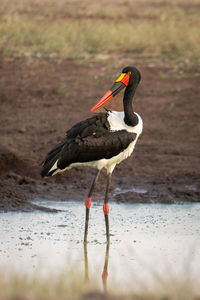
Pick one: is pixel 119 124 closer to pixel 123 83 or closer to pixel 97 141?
pixel 97 141

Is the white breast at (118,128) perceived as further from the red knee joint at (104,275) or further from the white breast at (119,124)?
the red knee joint at (104,275)

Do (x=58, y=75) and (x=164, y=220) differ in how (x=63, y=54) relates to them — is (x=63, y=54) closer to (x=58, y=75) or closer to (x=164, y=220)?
(x=58, y=75)

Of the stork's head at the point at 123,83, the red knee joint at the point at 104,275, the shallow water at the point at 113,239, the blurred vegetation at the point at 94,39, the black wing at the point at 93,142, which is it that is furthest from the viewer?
the blurred vegetation at the point at 94,39

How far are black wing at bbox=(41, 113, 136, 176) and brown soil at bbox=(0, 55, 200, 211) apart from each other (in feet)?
2.76

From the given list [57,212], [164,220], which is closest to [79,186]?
[57,212]

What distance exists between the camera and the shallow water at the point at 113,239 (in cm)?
536

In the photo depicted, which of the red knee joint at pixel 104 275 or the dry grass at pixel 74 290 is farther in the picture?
the red knee joint at pixel 104 275

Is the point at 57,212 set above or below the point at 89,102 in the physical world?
below

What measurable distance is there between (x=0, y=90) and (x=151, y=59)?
329 cm

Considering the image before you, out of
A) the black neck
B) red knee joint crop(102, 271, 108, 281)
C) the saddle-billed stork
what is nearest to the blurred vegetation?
the black neck

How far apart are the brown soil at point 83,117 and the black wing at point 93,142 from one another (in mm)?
843

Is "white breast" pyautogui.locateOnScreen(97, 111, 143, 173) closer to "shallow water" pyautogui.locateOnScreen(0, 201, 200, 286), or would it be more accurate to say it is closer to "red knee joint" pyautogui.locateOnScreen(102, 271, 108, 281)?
"shallow water" pyautogui.locateOnScreen(0, 201, 200, 286)

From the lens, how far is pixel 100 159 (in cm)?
633

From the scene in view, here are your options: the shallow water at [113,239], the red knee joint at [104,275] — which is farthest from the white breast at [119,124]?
the red knee joint at [104,275]
